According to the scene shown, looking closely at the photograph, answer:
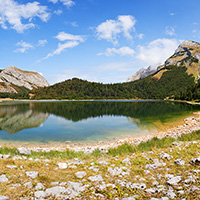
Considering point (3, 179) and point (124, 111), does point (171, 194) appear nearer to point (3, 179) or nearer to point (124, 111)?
point (3, 179)

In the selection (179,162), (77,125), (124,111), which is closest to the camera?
(179,162)

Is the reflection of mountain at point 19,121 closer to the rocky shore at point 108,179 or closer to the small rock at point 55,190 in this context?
the rocky shore at point 108,179

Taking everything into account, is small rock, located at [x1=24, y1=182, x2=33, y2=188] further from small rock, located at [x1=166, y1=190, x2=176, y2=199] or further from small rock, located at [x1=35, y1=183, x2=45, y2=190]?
small rock, located at [x1=166, y1=190, x2=176, y2=199]

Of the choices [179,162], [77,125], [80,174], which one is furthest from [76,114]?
[179,162]

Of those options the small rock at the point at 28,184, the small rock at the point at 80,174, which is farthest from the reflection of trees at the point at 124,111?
the small rock at the point at 28,184

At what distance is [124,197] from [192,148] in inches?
314

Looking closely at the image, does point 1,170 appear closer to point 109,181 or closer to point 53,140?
point 109,181

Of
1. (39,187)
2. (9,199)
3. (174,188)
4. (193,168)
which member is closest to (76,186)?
(39,187)

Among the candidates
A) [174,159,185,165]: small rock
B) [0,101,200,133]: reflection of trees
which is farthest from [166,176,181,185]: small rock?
[0,101,200,133]: reflection of trees

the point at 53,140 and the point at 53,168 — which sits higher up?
the point at 53,168

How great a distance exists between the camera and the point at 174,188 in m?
7.07

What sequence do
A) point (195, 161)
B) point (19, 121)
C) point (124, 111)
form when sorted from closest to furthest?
1. point (195, 161)
2. point (19, 121)
3. point (124, 111)

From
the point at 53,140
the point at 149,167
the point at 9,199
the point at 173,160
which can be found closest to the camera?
the point at 9,199

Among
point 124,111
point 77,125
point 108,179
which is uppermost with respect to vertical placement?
point 108,179
